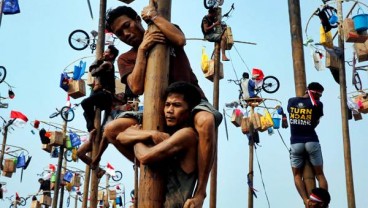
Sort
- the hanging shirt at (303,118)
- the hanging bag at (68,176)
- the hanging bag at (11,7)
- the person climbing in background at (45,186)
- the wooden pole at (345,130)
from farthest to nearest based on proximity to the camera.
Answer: the person climbing in background at (45,186)
the hanging bag at (68,176)
the hanging bag at (11,7)
the wooden pole at (345,130)
the hanging shirt at (303,118)

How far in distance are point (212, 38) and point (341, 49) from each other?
3455 millimetres

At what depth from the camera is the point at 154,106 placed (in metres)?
2.95

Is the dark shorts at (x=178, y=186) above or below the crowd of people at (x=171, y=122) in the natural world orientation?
below

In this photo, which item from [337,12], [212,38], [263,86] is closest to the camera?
[337,12]

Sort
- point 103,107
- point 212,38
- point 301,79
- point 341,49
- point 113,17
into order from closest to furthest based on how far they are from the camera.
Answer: point 113,17, point 301,79, point 103,107, point 341,49, point 212,38

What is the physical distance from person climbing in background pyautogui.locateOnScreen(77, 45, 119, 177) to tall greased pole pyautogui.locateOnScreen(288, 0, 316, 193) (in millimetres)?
2520

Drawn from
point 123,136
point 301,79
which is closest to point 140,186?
point 123,136

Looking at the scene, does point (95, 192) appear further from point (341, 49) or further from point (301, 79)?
point (341, 49)

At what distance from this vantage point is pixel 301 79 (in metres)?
5.70

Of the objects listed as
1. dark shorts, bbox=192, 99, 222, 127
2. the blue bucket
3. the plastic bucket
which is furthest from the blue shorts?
the plastic bucket

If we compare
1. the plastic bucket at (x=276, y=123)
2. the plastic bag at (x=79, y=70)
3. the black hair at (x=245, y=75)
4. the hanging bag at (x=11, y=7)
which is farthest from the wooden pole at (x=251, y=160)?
the hanging bag at (x=11, y=7)

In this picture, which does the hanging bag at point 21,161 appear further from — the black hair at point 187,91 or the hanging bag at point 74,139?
the black hair at point 187,91

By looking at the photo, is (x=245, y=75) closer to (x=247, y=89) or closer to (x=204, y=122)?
(x=247, y=89)

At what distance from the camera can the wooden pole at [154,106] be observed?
2.80m
